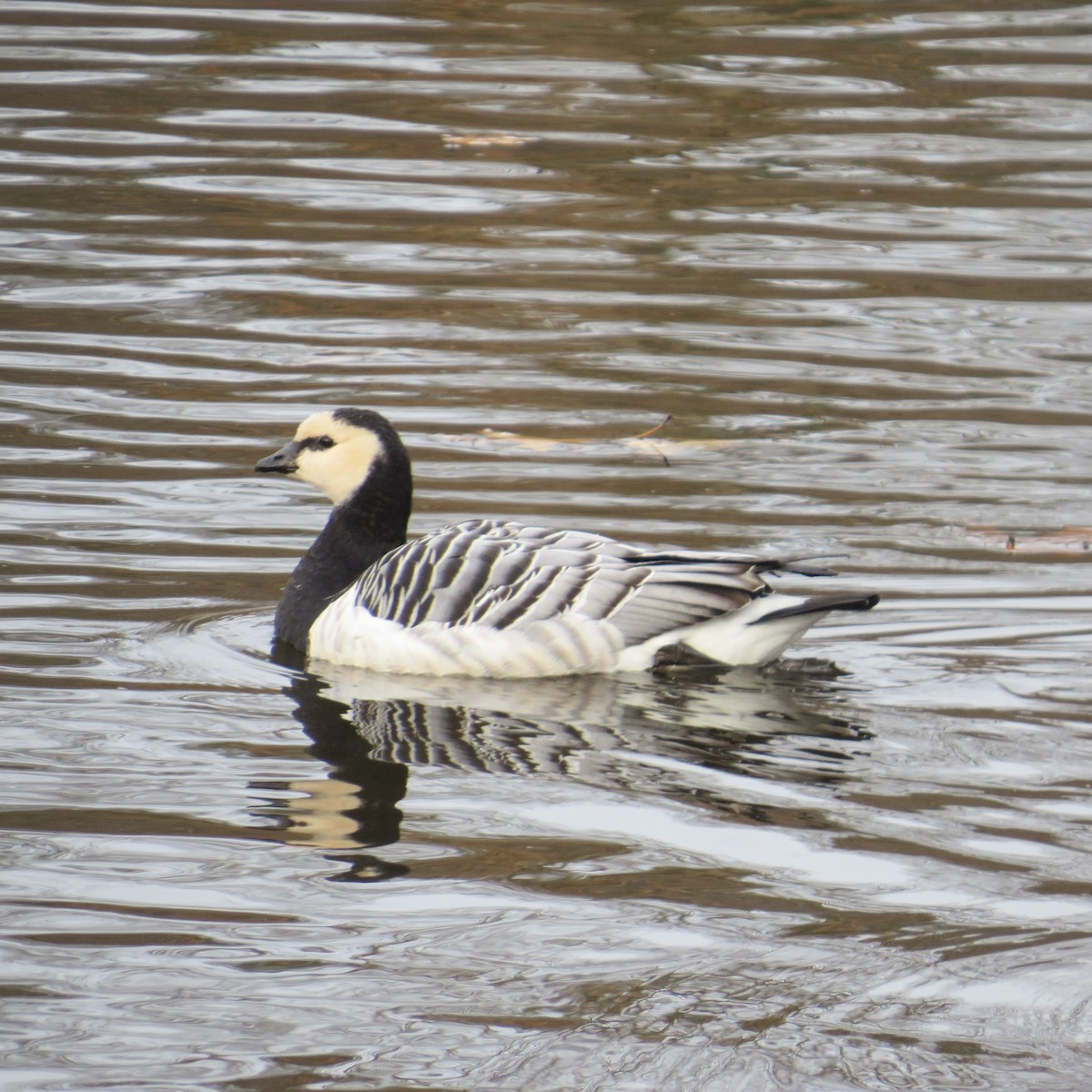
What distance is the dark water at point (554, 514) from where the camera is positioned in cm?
455

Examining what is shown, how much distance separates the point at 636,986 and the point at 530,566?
2550 mm

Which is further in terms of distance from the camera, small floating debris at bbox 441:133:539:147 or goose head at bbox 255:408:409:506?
small floating debris at bbox 441:133:539:147

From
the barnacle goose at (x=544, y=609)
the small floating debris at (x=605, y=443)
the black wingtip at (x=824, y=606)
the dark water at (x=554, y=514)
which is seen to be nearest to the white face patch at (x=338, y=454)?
the barnacle goose at (x=544, y=609)

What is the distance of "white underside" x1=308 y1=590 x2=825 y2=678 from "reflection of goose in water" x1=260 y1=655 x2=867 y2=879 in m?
0.06

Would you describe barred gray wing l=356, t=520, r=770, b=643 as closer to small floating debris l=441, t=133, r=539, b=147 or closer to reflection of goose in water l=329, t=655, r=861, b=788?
reflection of goose in water l=329, t=655, r=861, b=788

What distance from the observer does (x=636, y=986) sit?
454cm

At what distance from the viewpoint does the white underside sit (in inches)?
265

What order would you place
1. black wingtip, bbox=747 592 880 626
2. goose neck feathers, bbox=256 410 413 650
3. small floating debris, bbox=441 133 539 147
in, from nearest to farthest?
black wingtip, bbox=747 592 880 626, goose neck feathers, bbox=256 410 413 650, small floating debris, bbox=441 133 539 147

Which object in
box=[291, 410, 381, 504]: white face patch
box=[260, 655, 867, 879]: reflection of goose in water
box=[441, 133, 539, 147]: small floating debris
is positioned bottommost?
box=[260, 655, 867, 879]: reflection of goose in water

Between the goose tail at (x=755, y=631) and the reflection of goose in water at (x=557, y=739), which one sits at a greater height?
the goose tail at (x=755, y=631)

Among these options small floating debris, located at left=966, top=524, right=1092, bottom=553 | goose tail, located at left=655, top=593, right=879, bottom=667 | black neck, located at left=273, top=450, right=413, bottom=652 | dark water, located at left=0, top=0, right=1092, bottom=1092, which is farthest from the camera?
small floating debris, located at left=966, top=524, right=1092, bottom=553

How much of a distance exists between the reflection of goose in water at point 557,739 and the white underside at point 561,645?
6 centimetres

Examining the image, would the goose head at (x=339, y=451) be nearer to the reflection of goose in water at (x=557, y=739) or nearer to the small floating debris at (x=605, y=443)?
the reflection of goose in water at (x=557, y=739)

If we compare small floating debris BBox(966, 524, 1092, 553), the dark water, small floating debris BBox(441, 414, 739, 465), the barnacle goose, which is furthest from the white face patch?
small floating debris BBox(966, 524, 1092, 553)
